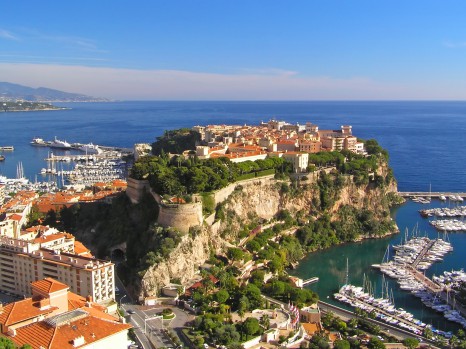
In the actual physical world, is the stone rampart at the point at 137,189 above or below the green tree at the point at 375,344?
above

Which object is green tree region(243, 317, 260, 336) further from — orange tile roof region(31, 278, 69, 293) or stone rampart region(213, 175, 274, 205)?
stone rampart region(213, 175, 274, 205)

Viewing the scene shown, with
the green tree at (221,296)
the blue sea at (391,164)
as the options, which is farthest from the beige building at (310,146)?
the green tree at (221,296)

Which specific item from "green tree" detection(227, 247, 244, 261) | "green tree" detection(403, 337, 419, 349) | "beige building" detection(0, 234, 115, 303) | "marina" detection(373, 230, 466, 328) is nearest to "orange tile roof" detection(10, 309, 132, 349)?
"beige building" detection(0, 234, 115, 303)

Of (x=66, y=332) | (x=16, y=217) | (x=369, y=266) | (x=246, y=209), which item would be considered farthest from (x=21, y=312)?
(x=369, y=266)

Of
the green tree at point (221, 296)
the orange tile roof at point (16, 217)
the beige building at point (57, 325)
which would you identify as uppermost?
the beige building at point (57, 325)

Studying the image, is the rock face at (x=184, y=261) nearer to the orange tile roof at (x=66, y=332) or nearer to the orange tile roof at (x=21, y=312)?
the orange tile roof at (x=21, y=312)

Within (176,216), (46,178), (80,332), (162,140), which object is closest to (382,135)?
(162,140)
